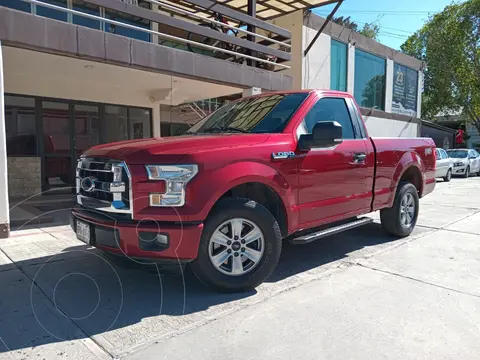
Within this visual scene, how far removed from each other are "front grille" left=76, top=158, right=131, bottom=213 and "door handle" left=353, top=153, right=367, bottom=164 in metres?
2.85

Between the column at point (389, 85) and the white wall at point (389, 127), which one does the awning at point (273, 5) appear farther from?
the column at point (389, 85)

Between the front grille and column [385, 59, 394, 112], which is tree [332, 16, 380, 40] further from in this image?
the front grille

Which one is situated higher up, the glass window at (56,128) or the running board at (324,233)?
the glass window at (56,128)

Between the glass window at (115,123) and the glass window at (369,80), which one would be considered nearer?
the glass window at (115,123)

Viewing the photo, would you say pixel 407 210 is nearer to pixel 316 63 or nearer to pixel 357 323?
pixel 357 323

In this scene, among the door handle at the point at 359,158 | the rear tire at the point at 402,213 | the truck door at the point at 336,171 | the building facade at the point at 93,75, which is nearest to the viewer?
the truck door at the point at 336,171

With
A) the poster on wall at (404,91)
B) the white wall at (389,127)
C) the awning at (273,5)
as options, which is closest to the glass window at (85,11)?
the awning at (273,5)

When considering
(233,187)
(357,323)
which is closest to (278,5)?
(233,187)

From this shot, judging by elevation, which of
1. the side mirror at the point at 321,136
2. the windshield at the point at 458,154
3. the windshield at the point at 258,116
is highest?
the windshield at the point at 258,116

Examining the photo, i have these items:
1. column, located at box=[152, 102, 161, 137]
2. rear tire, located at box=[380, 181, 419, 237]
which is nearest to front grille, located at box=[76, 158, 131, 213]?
rear tire, located at box=[380, 181, 419, 237]

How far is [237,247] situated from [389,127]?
63.0ft

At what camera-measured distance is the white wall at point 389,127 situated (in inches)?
748

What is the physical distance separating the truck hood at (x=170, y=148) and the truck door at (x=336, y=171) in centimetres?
73

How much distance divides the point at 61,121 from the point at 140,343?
30.2 ft
